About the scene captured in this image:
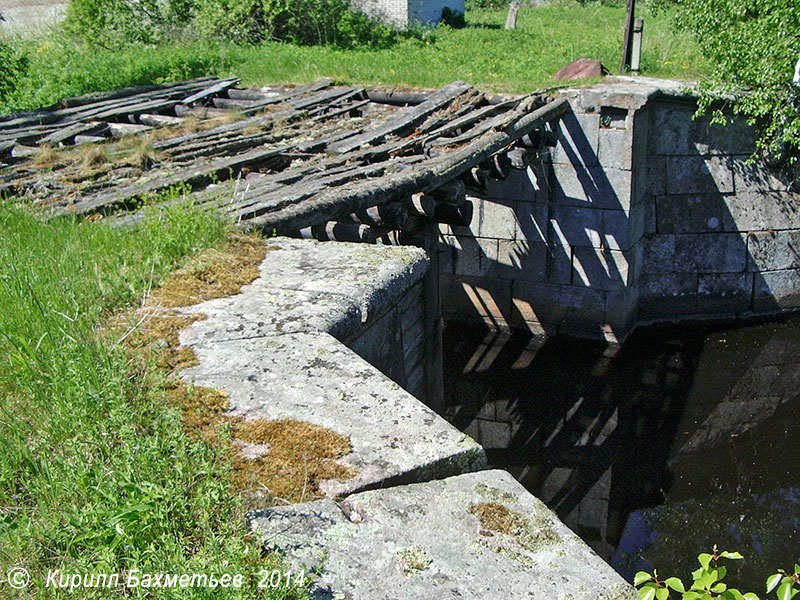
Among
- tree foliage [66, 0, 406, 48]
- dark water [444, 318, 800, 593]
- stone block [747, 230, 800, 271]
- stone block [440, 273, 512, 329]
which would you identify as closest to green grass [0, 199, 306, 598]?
dark water [444, 318, 800, 593]

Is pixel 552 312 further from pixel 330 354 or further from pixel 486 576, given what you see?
pixel 486 576

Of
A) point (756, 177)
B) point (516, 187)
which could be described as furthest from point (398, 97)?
point (756, 177)

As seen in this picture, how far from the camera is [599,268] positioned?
32.7 ft

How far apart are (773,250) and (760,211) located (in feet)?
1.99

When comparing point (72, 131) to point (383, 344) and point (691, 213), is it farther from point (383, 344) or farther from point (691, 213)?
point (691, 213)

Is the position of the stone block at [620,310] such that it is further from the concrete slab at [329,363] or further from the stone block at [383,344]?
the concrete slab at [329,363]

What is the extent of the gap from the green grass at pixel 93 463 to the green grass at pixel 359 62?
830 centimetres

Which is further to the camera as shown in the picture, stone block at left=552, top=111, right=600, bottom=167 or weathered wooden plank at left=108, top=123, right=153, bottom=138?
stone block at left=552, top=111, right=600, bottom=167

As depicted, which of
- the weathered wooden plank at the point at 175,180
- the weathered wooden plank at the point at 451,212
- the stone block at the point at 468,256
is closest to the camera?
the weathered wooden plank at the point at 175,180

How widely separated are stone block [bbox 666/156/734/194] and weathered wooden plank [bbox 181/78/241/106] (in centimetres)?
587

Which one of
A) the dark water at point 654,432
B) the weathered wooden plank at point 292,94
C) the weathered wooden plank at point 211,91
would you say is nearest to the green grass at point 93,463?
the dark water at point 654,432

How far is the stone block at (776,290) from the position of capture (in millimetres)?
10688

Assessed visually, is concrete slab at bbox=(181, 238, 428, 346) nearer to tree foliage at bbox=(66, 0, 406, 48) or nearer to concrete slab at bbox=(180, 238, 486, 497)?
concrete slab at bbox=(180, 238, 486, 497)

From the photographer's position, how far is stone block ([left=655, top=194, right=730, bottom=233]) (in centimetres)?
1020
